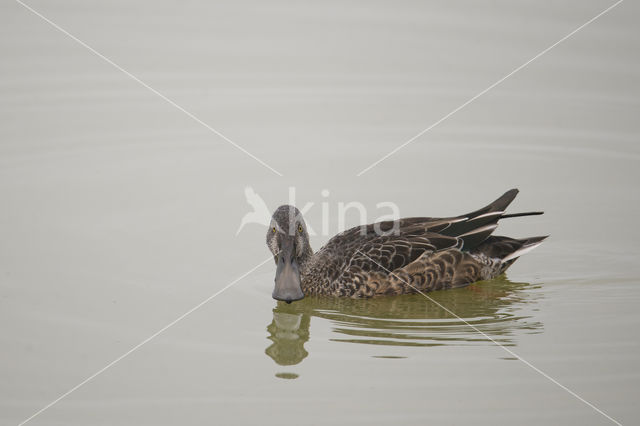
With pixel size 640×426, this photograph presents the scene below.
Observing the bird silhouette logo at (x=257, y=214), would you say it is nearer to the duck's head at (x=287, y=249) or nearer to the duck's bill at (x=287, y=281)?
the duck's head at (x=287, y=249)

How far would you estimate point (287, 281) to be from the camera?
35.0 ft

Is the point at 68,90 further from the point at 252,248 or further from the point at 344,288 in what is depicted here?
the point at 344,288

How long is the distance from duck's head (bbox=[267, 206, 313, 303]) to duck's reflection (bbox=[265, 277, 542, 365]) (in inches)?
9.5

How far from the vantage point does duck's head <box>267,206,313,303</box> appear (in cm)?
1061

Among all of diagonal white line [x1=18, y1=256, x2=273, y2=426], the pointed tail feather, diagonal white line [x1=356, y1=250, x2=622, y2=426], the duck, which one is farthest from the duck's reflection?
diagonal white line [x1=18, y1=256, x2=273, y2=426]

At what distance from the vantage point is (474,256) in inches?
449

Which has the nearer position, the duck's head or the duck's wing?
the duck's head

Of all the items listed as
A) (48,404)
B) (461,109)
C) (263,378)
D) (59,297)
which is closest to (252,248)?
(59,297)

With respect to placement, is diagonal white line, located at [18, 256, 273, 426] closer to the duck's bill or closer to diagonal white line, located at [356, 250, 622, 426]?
the duck's bill

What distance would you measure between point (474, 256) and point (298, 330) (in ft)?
8.66

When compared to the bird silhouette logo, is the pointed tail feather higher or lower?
lower

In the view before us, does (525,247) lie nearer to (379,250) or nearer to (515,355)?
(379,250)

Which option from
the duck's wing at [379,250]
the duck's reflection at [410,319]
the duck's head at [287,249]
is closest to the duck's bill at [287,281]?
the duck's head at [287,249]

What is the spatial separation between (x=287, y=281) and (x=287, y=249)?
0.42m
